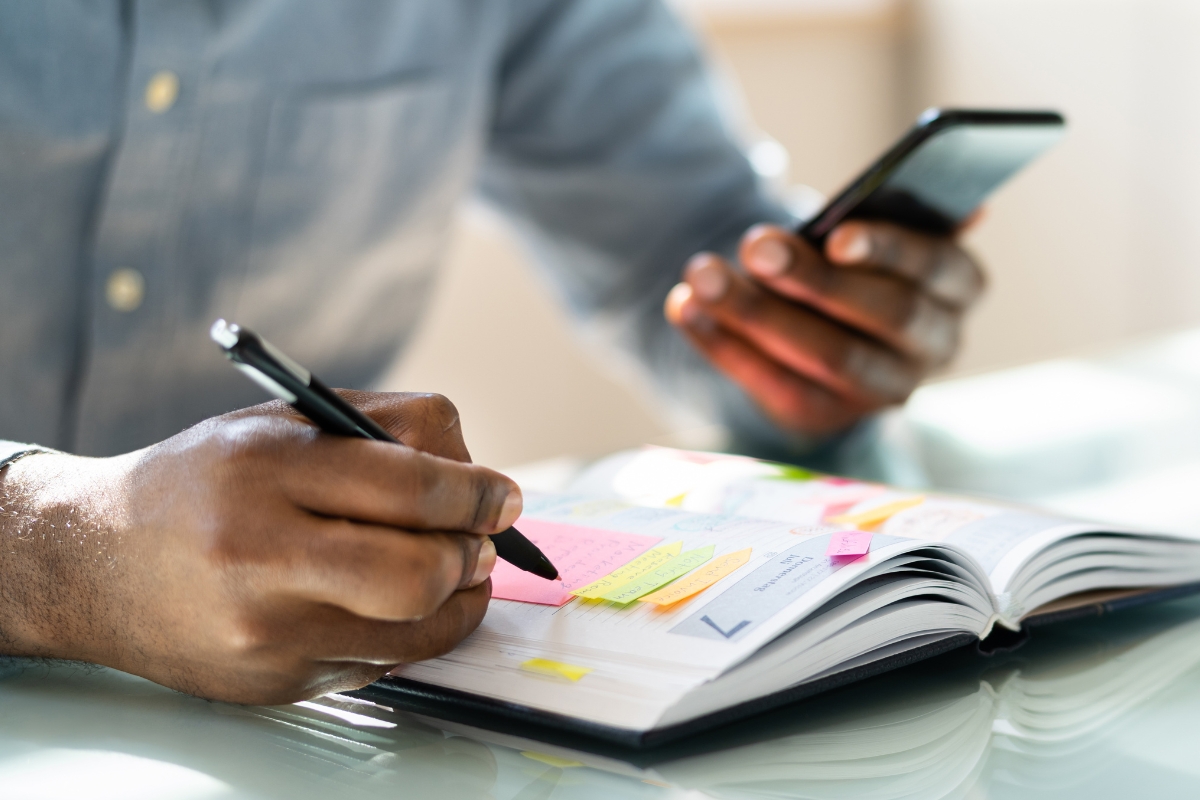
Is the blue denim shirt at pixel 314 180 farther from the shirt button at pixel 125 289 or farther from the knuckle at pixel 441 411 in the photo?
the knuckle at pixel 441 411

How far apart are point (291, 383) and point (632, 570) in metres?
0.17

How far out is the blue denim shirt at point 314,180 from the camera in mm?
765

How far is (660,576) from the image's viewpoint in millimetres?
405

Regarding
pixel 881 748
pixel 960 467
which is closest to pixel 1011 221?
pixel 960 467

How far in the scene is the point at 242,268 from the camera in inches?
35.6

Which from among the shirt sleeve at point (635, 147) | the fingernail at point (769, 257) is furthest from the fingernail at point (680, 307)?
the shirt sleeve at point (635, 147)

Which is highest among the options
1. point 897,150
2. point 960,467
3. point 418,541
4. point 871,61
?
point 871,61

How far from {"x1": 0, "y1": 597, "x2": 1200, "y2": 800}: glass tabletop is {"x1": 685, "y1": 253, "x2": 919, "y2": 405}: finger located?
0.41m

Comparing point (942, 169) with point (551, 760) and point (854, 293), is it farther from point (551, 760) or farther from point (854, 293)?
point (551, 760)

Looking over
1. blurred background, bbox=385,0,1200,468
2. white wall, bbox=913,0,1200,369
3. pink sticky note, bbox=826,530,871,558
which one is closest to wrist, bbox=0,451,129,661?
pink sticky note, bbox=826,530,871,558

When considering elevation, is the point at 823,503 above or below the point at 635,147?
below

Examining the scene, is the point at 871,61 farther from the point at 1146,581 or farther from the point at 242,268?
the point at 1146,581

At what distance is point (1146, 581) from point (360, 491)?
0.36m

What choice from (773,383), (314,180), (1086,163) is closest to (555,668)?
(773,383)
